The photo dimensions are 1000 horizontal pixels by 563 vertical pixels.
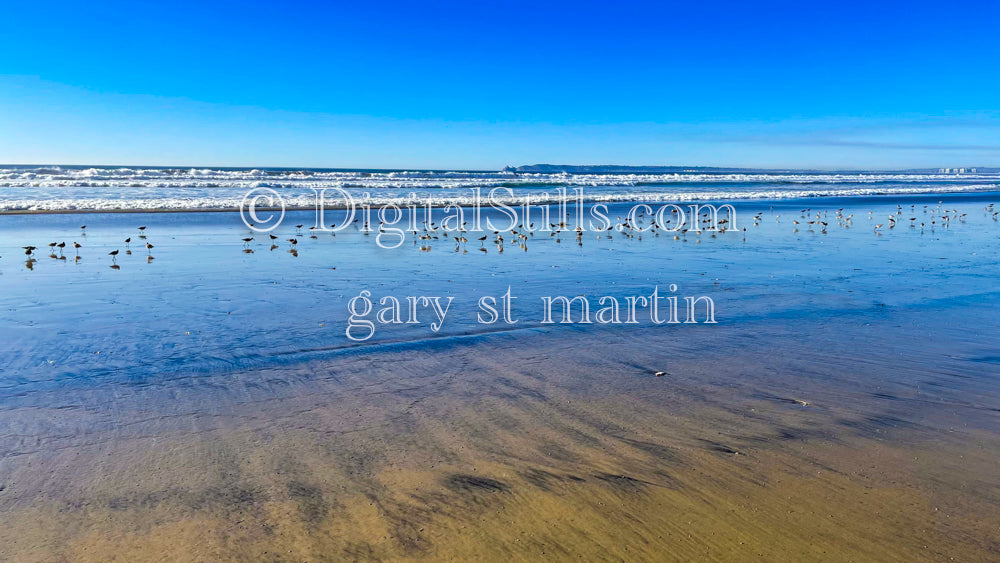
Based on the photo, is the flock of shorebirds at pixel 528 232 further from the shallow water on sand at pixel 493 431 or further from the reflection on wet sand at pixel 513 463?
the reflection on wet sand at pixel 513 463

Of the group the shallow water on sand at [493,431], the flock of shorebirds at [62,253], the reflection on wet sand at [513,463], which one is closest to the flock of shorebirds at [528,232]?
the flock of shorebirds at [62,253]

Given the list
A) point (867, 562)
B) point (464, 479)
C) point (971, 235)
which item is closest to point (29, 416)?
point (464, 479)

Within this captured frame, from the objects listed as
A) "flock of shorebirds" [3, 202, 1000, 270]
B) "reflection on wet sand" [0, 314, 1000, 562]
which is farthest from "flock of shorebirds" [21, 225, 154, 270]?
"reflection on wet sand" [0, 314, 1000, 562]

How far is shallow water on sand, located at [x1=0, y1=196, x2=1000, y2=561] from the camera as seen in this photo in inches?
131

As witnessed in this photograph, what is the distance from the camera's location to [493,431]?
4.56 meters

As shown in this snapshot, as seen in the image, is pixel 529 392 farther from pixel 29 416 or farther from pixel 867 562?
pixel 29 416

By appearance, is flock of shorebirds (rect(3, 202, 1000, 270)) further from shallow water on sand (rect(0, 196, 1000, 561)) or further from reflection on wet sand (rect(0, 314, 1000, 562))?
reflection on wet sand (rect(0, 314, 1000, 562))

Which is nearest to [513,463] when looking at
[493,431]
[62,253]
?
[493,431]

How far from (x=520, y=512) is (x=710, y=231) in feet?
59.8

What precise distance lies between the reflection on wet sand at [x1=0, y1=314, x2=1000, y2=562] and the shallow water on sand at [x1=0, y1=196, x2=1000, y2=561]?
2 centimetres

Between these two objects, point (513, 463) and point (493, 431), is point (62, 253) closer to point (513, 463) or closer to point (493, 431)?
point (493, 431)

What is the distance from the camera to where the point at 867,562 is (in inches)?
122

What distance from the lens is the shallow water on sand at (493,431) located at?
10.9 feet

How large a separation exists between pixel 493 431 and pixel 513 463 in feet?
1.71
